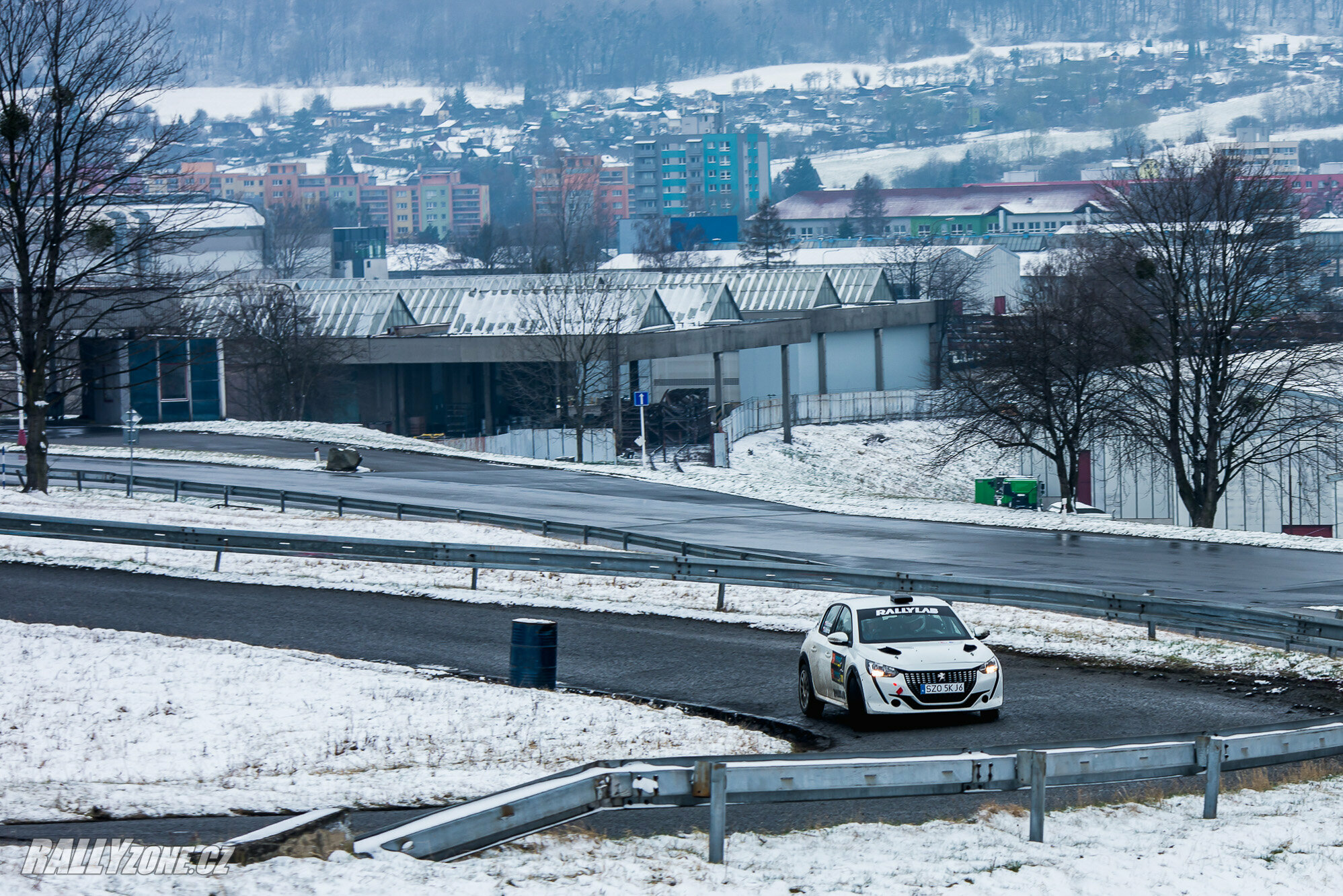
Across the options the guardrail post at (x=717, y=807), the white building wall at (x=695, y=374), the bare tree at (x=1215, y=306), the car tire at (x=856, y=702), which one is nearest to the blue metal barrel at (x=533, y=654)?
the car tire at (x=856, y=702)

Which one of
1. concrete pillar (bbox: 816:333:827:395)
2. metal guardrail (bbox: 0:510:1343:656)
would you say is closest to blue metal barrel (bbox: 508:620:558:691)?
metal guardrail (bbox: 0:510:1343:656)

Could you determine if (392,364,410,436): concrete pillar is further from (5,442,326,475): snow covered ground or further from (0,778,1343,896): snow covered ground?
(0,778,1343,896): snow covered ground

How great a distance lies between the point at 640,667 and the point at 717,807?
363 inches

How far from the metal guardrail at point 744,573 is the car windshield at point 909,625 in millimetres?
5001

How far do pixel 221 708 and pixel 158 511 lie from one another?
19.6m

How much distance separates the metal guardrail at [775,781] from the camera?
745 centimetres

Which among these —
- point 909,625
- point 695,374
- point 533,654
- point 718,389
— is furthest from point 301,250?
point 909,625

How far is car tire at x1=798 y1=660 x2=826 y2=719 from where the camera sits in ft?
47.7

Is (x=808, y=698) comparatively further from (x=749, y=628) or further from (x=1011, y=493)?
(x=1011, y=493)

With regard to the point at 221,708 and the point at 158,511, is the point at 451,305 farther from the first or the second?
the point at 221,708

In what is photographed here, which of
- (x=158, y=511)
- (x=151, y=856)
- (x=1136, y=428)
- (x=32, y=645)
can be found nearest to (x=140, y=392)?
(x=158, y=511)

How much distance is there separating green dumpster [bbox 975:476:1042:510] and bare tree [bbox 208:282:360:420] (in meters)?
28.0

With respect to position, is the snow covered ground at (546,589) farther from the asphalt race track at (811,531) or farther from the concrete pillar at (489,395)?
the concrete pillar at (489,395)

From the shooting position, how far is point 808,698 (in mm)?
14656
